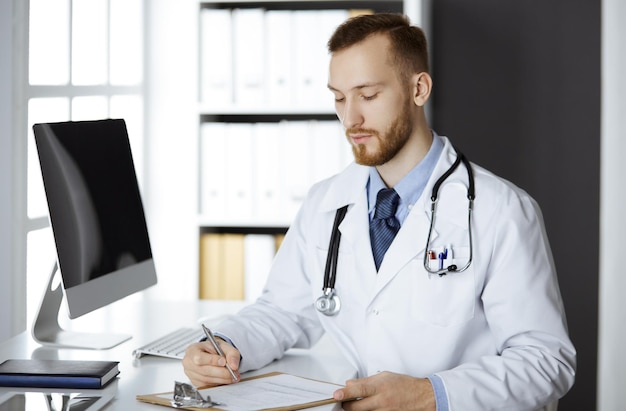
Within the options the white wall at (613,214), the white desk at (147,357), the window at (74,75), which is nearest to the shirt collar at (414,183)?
the white desk at (147,357)

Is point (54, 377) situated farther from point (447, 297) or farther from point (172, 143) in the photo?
point (172, 143)

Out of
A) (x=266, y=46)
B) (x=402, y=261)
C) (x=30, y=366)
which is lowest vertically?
(x=30, y=366)

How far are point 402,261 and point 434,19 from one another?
1759 mm

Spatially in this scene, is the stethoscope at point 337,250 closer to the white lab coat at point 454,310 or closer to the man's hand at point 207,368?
the white lab coat at point 454,310

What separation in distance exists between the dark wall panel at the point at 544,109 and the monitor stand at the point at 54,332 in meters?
1.79

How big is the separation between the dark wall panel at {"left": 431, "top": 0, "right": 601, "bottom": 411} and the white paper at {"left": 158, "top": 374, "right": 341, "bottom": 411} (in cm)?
186

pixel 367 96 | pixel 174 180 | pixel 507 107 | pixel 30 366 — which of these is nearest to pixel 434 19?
pixel 507 107

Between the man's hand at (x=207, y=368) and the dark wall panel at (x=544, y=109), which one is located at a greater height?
the dark wall panel at (x=544, y=109)

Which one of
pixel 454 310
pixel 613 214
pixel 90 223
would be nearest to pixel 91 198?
pixel 90 223

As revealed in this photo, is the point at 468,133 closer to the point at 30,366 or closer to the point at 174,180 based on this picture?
the point at 174,180

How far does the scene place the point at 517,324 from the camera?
1.70 meters

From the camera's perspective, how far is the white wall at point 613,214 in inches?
105

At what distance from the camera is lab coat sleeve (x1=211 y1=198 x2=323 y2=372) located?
5.95ft

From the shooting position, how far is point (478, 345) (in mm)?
1811
